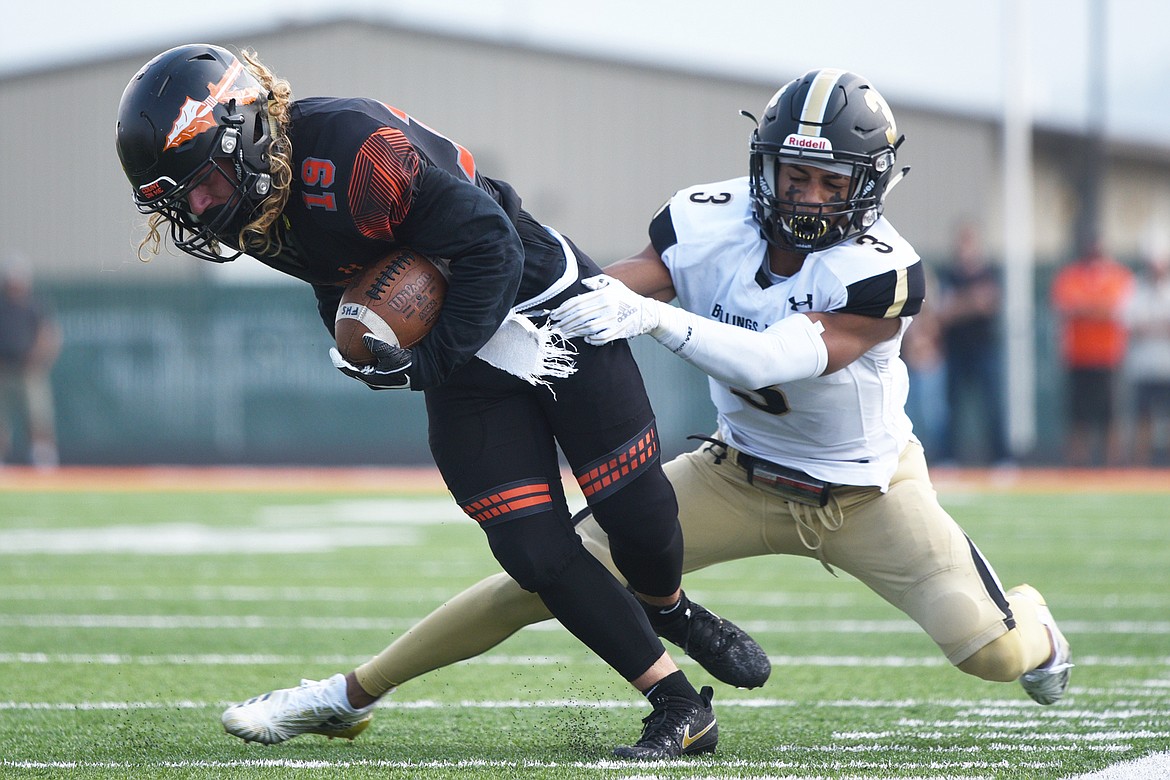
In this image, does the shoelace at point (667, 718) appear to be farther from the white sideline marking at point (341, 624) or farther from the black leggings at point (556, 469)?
the white sideline marking at point (341, 624)

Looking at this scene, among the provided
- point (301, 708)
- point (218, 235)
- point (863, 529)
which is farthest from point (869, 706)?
point (218, 235)

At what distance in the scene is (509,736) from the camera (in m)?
3.58

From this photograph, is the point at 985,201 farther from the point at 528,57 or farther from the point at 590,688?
the point at 590,688

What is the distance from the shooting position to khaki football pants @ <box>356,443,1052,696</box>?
3.40 m

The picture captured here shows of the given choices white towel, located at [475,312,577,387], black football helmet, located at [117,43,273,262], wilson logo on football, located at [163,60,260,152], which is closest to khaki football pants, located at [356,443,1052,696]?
white towel, located at [475,312,577,387]

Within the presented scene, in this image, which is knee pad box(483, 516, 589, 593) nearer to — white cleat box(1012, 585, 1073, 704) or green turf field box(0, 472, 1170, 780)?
green turf field box(0, 472, 1170, 780)

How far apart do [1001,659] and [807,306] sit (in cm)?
90

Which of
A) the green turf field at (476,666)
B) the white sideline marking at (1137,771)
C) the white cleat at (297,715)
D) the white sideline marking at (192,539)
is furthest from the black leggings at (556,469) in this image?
the white sideline marking at (192,539)

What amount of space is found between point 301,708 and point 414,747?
0.91 feet

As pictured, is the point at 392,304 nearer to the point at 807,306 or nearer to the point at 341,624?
the point at 807,306

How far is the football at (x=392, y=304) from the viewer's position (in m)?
2.96

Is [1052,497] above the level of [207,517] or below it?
below

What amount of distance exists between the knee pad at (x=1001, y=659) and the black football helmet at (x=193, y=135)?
1.85 meters

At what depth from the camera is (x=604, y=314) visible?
306cm
